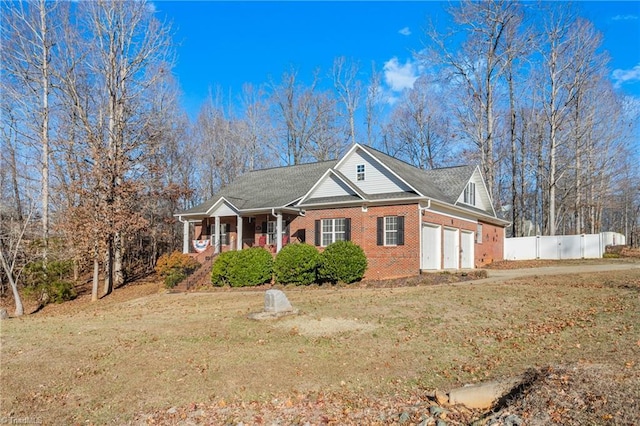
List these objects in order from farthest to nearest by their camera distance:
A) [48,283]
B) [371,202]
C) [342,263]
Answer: [48,283] < [371,202] < [342,263]

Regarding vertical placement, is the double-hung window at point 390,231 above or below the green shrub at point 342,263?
above

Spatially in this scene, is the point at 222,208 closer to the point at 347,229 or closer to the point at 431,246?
the point at 347,229

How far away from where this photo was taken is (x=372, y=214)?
19828 millimetres

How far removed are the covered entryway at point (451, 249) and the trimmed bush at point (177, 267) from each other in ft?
39.2

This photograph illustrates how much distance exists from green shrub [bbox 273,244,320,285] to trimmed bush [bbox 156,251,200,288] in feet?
17.9

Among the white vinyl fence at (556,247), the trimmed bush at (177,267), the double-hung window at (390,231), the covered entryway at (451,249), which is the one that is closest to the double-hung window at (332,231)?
the double-hung window at (390,231)

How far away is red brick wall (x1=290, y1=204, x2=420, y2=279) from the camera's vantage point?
61.3 feet

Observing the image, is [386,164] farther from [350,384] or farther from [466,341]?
[350,384]

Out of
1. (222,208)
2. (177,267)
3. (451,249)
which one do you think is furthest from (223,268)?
(451,249)

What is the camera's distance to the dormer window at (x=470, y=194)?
2384 cm

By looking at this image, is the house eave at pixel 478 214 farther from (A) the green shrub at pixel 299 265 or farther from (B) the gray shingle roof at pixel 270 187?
(B) the gray shingle roof at pixel 270 187

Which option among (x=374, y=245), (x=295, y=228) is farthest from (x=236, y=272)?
(x=374, y=245)

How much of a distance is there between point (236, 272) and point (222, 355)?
11.6m

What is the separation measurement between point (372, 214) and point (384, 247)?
5.02ft
